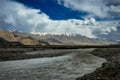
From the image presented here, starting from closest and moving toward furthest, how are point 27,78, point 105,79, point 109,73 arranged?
point 105,79, point 109,73, point 27,78

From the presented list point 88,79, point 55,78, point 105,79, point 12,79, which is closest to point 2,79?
point 12,79

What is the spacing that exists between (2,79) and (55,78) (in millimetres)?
6448

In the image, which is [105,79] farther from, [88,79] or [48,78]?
[48,78]

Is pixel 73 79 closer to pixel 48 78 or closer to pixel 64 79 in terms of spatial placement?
pixel 64 79

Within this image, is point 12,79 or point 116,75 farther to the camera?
point 12,79

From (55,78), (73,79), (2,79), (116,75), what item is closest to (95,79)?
(116,75)

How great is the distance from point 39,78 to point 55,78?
1.99 meters

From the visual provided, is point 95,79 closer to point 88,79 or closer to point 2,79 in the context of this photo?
point 88,79

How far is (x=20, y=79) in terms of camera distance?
101ft

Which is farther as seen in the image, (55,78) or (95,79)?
(55,78)

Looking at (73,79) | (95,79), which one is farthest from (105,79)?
(73,79)

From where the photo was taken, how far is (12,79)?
30531mm

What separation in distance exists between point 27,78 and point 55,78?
11.4 ft

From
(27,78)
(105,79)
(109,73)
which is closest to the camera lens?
(105,79)
